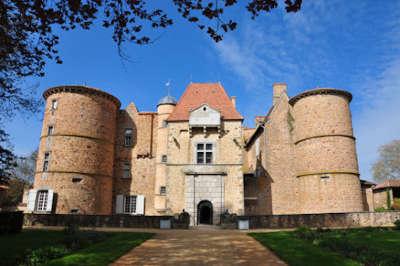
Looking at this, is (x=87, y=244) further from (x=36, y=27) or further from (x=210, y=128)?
(x=210, y=128)

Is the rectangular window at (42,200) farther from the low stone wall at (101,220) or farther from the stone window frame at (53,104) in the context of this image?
the stone window frame at (53,104)

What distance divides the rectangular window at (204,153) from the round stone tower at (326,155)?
7537mm

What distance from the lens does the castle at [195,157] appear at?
22.4 m

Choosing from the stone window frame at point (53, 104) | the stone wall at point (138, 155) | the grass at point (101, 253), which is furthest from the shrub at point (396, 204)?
the stone window frame at point (53, 104)

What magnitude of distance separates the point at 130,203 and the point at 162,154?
491 cm

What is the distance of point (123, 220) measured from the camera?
1764 centimetres

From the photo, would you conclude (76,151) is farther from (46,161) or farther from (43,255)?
(43,255)

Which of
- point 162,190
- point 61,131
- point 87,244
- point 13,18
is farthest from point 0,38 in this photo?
point 162,190

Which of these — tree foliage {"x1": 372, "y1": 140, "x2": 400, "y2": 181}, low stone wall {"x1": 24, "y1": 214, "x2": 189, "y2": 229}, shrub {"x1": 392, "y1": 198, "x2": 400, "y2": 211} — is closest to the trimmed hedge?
low stone wall {"x1": 24, "y1": 214, "x2": 189, "y2": 229}

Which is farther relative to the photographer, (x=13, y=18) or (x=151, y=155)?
(x=151, y=155)

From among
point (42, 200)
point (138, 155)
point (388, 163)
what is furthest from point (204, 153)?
point (388, 163)

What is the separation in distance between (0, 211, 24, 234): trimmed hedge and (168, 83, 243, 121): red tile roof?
487 inches

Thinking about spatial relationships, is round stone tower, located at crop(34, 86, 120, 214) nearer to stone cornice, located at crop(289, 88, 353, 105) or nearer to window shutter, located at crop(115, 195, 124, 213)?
window shutter, located at crop(115, 195, 124, 213)

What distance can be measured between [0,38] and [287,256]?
8.46 m
